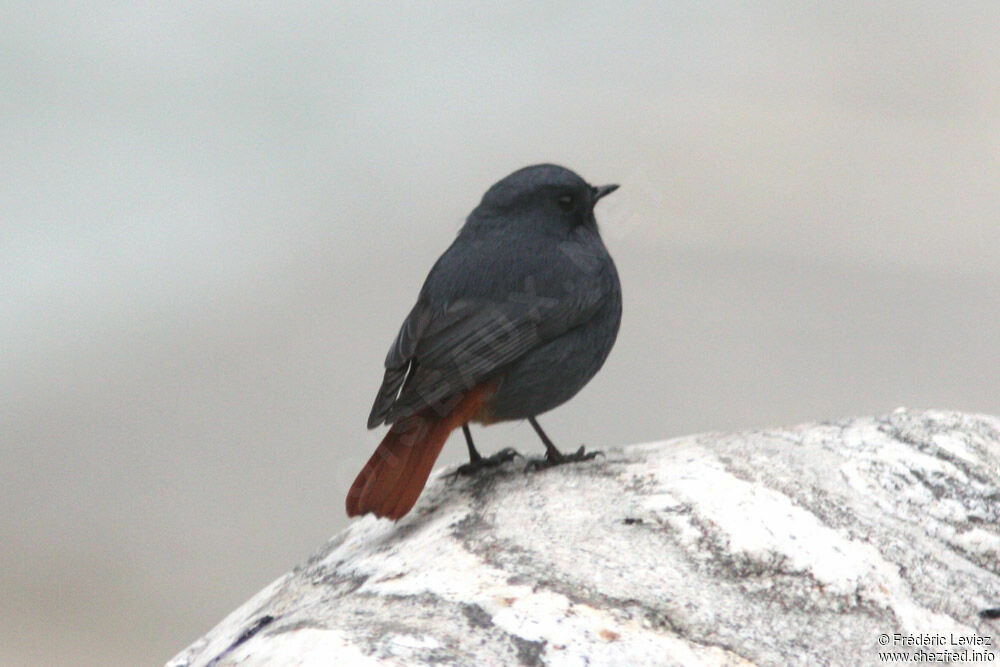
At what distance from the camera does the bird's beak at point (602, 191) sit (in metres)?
4.34

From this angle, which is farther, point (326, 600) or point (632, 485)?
point (632, 485)

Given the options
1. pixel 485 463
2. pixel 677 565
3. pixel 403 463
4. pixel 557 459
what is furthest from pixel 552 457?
pixel 677 565

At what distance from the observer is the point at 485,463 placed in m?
4.04

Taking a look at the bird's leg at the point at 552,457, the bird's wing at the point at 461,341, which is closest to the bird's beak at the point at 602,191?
the bird's wing at the point at 461,341

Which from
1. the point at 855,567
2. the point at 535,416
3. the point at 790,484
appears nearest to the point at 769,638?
the point at 855,567

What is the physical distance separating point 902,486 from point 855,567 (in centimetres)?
68

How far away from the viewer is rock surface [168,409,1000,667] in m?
2.73

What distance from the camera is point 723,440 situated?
12.8ft

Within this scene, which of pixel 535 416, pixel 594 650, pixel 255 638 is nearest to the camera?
pixel 594 650

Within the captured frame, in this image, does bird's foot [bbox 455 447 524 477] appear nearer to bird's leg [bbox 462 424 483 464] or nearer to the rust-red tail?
bird's leg [bbox 462 424 483 464]

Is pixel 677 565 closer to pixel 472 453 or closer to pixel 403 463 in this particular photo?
pixel 403 463

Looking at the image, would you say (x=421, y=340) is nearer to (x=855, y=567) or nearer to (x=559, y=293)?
(x=559, y=293)

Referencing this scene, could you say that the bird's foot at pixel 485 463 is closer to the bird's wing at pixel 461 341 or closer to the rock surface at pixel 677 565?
the rock surface at pixel 677 565

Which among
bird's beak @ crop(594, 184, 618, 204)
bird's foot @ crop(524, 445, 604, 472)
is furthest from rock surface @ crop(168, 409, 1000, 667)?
bird's beak @ crop(594, 184, 618, 204)
